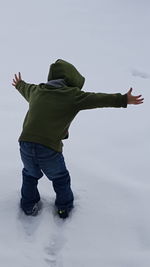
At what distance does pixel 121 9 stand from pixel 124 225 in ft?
19.9

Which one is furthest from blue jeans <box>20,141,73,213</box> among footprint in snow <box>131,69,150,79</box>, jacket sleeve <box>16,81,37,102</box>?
footprint in snow <box>131,69,150,79</box>

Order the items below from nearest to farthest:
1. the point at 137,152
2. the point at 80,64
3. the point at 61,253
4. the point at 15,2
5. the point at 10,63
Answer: the point at 61,253, the point at 137,152, the point at 10,63, the point at 80,64, the point at 15,2

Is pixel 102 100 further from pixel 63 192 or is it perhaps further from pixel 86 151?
pixel 86 151

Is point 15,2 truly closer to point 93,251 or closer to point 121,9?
point 121,9

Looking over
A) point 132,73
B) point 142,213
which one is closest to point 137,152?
point 142,213

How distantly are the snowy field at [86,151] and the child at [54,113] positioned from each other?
27 centimetres

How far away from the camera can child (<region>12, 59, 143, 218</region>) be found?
86.7 inches

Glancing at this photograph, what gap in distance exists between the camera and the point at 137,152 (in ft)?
11.0

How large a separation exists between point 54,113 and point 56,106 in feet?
0.12

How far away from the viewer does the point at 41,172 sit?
246cm

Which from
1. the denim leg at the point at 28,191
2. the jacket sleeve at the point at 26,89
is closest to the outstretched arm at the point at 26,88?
the jacket sleeve at the point at 26,89

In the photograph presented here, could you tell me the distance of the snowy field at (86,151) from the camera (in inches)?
88.7

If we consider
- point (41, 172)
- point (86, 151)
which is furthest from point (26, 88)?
point (86, 151)

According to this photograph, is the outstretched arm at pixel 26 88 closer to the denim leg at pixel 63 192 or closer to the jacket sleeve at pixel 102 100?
the jacket sleeve at pixel 102 100
